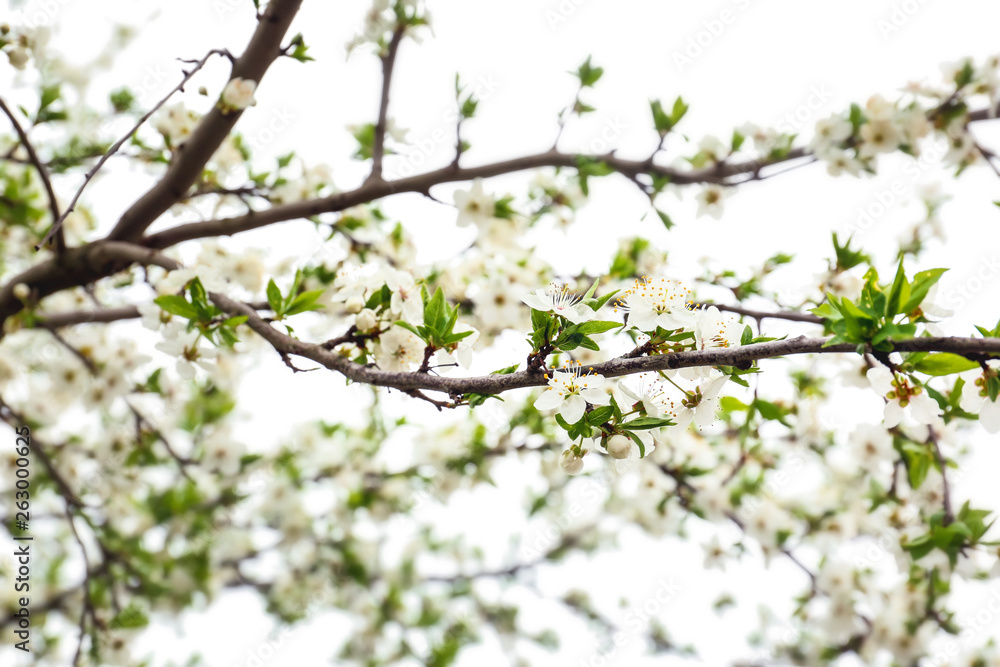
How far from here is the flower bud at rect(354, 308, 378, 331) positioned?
123 centimetres

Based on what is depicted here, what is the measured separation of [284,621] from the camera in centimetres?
349

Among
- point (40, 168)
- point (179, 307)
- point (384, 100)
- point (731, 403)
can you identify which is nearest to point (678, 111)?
point (384, 100)

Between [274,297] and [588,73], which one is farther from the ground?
[588,73]

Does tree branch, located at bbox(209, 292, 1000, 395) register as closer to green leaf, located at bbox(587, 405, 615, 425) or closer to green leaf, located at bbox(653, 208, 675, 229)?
green leaf, located at bbox(587, 405, 615, 425)

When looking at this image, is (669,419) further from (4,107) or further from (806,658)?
(806,658)

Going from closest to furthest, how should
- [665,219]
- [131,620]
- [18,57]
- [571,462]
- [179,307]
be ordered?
[571,462] → [179,307] → [18,57] → [665,219] → [131,620]

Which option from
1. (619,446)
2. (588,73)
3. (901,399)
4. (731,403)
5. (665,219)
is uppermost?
(588,73)

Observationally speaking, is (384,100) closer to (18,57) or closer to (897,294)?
(18,57)

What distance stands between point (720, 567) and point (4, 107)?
287 centimetres

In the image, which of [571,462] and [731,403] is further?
[731,403]

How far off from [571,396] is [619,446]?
3.8 inches

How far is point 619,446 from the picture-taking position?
894 millimetres

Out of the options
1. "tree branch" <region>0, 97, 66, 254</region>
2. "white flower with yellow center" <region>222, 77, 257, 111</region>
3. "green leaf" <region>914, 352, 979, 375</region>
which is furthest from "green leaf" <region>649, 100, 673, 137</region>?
"tree branch" <region>0, 97, 66, 254</region>

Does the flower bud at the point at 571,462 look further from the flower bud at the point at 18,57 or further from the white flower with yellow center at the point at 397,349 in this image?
the flower bud at the point at 18,57
